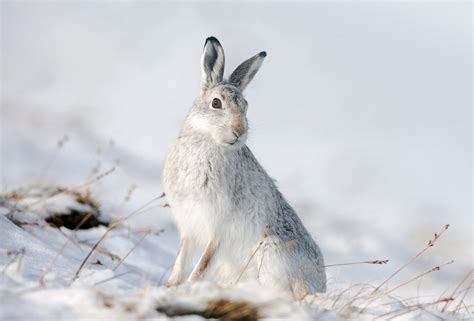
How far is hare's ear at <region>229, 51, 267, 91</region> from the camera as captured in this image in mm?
5664

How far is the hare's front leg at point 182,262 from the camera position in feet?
17.0

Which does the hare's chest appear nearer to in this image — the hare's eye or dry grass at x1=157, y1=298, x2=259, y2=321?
the hare's eye

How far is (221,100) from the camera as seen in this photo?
5.35 metres

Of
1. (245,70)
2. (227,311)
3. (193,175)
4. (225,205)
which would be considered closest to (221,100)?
(245,70)

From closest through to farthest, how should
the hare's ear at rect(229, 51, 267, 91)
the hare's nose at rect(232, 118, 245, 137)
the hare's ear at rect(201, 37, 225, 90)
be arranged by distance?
the hare's nose at rect(232, 118, 245, 137), the hare's ear at rect(201, 37, 225, 90), the hare's ear at rect(229, 51, 267, 91)

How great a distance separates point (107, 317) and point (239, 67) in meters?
3.18

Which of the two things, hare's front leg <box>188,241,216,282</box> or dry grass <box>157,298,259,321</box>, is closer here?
dry grass <box>157,298,259,321</box>

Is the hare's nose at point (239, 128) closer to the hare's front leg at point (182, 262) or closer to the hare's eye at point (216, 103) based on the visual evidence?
the hare's eye at point (216, 103)

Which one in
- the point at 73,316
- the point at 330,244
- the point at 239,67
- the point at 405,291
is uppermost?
the point at 330,244

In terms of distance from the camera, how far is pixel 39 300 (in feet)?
10.1

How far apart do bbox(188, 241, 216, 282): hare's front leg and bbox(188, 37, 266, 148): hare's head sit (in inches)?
32.4

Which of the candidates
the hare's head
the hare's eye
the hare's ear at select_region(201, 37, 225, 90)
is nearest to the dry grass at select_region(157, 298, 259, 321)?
the hare's head

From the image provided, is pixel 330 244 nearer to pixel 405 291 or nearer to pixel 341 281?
pixel 405 291

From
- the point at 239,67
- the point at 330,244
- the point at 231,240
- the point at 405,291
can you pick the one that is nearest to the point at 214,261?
the point at 231,240
